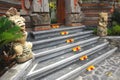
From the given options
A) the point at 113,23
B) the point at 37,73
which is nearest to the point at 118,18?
the point at 113,23

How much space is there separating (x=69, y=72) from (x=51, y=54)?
0.93 metres

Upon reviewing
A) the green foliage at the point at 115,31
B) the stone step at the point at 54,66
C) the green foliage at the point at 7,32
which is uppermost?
the green foliage at the point at 7,32

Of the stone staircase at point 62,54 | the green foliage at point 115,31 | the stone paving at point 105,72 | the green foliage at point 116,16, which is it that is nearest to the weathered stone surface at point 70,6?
the stone staircase at point 62,54

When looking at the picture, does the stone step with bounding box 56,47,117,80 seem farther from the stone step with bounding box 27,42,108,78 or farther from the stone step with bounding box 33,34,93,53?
the stone step with bounding box 33,34,93,53

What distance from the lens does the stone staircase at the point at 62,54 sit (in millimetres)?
Result: 4418

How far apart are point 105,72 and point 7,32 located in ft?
11.5

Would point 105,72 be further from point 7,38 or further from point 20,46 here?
point 7,38

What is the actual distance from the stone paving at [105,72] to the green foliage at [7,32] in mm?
2488

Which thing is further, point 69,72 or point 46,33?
point 46,33

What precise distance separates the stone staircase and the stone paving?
0.17m

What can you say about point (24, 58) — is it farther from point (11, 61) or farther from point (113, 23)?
point (113, 23)

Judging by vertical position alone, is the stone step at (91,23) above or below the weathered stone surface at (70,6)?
below

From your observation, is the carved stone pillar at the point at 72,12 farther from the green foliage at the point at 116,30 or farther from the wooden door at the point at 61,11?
the green foliage at the point at 116,30

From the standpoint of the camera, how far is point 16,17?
372 cm
